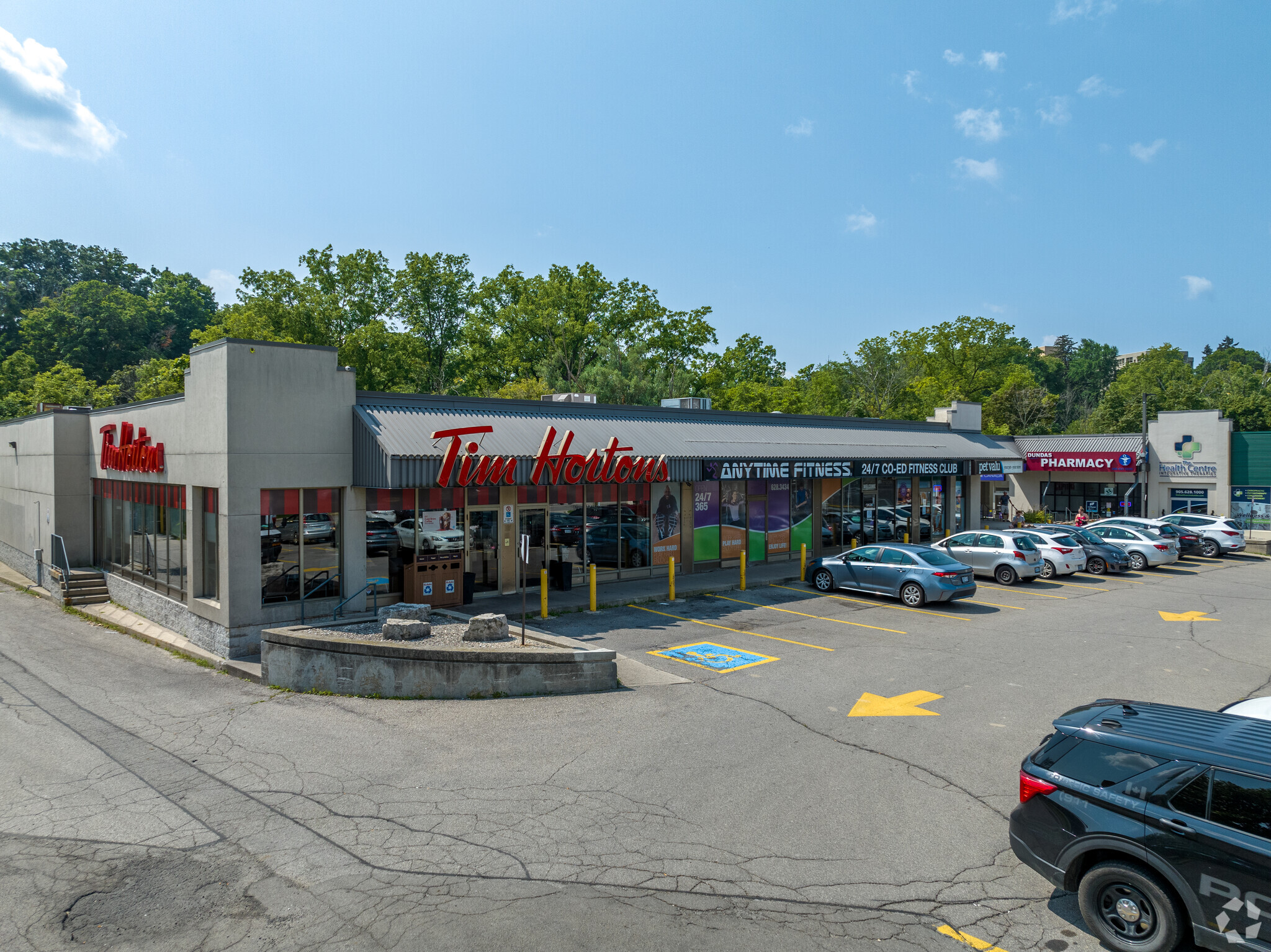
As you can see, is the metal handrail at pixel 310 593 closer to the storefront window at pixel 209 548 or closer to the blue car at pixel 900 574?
the storefront window at pixel 209 548

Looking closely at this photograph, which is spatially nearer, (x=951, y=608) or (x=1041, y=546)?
(x=951, y=608)

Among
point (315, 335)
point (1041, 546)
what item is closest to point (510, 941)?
point (1041, 546)

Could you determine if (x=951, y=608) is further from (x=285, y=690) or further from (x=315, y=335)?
(x=315, y=335)

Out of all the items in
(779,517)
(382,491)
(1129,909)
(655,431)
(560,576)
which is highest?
(655,431)

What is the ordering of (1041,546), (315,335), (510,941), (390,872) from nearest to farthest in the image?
(510,941)
(390,872)
(1041,546)
(315,335)

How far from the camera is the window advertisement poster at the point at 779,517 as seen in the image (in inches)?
1001

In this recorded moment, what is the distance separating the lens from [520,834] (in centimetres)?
737

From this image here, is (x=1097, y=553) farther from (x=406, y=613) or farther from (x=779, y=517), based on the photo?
(x=406, y=613)

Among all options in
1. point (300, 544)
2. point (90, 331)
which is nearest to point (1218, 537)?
point (300, 544)

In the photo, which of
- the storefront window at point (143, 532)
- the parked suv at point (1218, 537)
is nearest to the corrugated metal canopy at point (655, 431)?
the storefront window at point (143, 532)

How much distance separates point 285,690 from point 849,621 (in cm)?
1151

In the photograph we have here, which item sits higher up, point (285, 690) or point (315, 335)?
point (315, 335)

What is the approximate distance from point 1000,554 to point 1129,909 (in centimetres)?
1894

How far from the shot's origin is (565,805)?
316 inches
